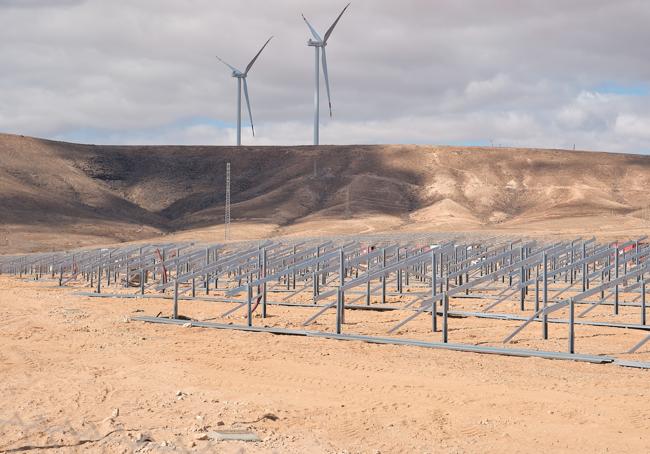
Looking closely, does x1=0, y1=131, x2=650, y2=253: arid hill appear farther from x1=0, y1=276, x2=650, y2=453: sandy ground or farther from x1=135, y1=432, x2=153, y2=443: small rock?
x1=135, y1=432, x2=153, y2=443: small rock

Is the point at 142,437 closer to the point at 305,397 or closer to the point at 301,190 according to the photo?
the point at 305,397

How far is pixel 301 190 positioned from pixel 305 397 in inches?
3679

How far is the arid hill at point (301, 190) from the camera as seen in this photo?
8669cm

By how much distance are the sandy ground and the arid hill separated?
2306 inches

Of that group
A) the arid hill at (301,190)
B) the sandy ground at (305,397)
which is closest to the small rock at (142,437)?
the sandy ground at (305,397)

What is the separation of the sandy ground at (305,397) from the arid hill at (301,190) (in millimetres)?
58579

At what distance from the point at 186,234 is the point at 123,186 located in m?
40.1

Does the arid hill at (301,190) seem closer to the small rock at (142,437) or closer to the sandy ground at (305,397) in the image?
the sandy ground at (305,397)

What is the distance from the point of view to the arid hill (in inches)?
3413

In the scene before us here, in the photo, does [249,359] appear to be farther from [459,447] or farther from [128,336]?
[459,447]

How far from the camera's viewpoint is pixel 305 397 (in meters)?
12.6

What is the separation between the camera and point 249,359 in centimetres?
1602

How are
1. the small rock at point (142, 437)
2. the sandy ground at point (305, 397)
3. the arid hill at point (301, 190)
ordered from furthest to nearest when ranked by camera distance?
the arid hill at point (301, 190) → the sandy ground at point (305, 397) → the small rock at point (142, 437)

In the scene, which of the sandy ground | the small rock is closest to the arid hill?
the sandy ground
